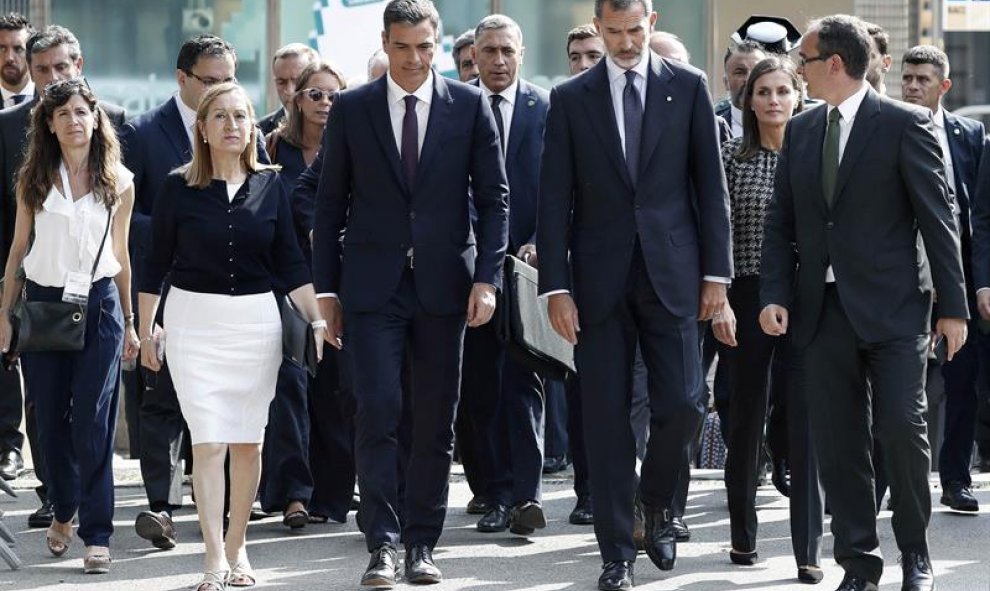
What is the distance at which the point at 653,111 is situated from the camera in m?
8.18

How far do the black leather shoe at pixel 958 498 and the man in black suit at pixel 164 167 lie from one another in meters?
3.75

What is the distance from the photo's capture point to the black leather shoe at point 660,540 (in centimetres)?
822

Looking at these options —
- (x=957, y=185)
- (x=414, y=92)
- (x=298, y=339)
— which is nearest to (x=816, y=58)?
(x=414, y=92)

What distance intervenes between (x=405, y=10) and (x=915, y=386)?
2.48 metres

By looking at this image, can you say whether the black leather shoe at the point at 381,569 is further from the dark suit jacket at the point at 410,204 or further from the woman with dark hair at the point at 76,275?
the woman with dark hair at the point at 76,275

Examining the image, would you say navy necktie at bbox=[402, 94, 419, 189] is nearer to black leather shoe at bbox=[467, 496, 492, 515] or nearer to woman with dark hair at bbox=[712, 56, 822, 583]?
woman with dark hair at bbox=[712, 56, 822, 583]

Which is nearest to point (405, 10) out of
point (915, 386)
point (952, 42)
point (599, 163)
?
point (599, 163)

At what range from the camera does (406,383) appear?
9289 millimetres

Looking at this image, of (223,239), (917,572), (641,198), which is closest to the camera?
(917,572)

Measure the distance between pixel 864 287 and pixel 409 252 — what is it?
1.83m

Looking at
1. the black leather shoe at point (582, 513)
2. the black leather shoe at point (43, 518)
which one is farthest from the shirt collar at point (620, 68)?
the black leather shoe at point (43, 518)

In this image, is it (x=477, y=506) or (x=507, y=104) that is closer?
(x=507, y=104)

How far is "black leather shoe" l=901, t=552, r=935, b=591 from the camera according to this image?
756 centimetres

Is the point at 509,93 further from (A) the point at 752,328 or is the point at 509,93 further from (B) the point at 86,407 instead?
(B) the point at 86,407
